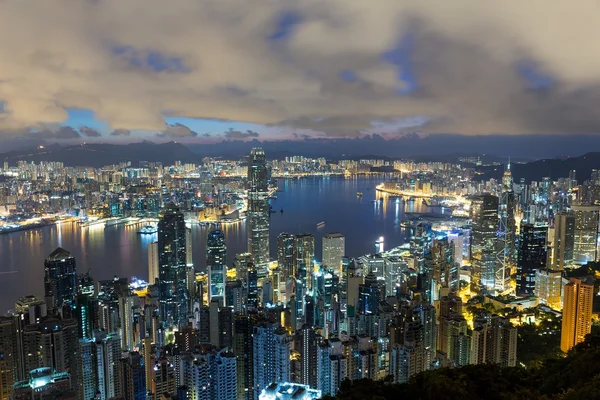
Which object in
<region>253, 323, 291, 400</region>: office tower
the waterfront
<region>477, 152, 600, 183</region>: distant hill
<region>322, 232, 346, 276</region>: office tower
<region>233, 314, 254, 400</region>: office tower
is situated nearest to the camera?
<region>253, 323, 291, 400</region>: office tower

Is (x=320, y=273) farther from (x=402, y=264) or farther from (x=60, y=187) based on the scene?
(x=60, y=187)

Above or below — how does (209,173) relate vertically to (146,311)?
above

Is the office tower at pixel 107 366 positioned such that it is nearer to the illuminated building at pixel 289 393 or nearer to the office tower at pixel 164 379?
the office tower at pixel 164 379

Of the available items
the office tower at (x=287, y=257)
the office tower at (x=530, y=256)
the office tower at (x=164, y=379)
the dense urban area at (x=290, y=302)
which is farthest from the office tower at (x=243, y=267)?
the office tower at (x=530, y=256)

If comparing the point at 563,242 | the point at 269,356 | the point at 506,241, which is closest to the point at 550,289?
the point at 506,241

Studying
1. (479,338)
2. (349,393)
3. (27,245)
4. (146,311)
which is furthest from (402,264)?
(27,245)

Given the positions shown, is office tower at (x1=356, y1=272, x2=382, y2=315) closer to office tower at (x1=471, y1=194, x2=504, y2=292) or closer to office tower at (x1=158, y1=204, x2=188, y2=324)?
office tower at (x1=158, y1=204, x2=188, y2=324)

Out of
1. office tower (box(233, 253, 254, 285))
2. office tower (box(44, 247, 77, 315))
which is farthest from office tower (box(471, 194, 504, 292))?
office tower (box(44, 247, 77, 315))
